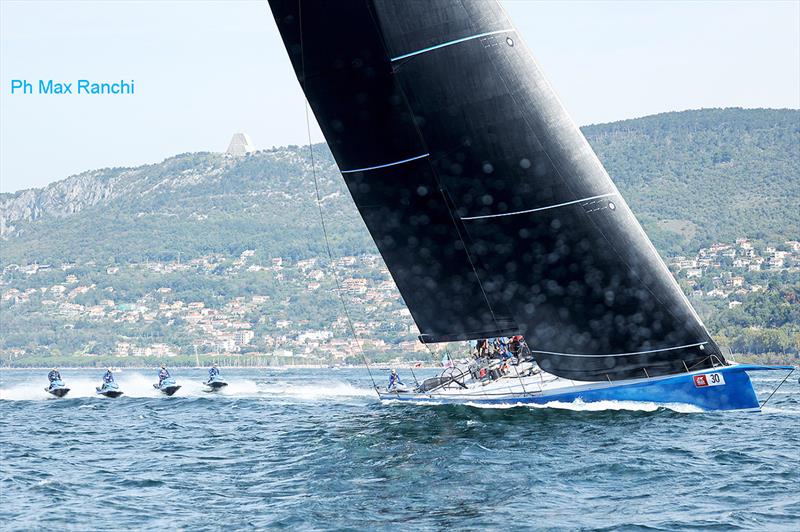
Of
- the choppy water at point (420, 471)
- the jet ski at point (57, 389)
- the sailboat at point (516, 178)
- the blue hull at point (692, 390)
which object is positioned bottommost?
the choppy water at point (420, 471)

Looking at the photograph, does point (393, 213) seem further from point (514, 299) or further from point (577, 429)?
point (577, 429)

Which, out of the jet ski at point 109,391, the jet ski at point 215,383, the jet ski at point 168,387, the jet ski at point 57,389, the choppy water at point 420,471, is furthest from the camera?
the jet ski at point 215,383

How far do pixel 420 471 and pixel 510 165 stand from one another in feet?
26.2

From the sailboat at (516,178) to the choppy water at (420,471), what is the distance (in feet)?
4.17

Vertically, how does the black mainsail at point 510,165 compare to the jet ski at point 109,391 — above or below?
Answer: above

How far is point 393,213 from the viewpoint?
26859 mm

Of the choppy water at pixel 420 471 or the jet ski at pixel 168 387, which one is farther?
the jet ski at pixel 168 387

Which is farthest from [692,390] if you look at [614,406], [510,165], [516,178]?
[510,165]

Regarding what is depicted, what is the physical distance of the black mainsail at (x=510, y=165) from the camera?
22.5m

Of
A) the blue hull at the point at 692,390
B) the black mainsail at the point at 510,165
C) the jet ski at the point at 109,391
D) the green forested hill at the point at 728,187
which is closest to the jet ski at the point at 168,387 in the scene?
the jet ski at the point at 109,391

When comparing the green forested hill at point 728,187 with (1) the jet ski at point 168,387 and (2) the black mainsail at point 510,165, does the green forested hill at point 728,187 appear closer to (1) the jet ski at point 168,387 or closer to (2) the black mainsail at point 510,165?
(1) the jet ski at point 168,387

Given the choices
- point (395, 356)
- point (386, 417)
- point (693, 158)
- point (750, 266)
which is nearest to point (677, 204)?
point (693, 158)

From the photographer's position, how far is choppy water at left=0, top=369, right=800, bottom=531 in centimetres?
1402

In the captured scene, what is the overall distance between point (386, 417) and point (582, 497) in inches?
511
